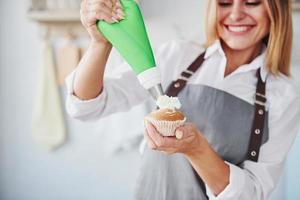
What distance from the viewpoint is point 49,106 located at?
124 cm

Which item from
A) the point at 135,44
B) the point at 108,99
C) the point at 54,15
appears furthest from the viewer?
the point at 54,15

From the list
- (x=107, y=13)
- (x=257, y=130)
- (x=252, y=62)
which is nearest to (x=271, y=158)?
(x=257, y=130)

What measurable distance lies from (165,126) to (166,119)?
0.4 inches

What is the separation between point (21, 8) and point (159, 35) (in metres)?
0.43

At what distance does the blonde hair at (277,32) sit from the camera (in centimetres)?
86

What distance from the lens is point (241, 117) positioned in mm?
877

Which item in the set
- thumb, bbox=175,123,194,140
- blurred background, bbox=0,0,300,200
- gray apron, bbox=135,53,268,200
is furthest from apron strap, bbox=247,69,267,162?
blurred background, bbox=0,0,300,200

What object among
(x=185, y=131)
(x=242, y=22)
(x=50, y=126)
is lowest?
(x=50, y=126)

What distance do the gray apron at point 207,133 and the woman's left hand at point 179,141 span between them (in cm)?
19

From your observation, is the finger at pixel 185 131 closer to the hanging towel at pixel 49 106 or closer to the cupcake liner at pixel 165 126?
the cupcake liner at pixel 165 126

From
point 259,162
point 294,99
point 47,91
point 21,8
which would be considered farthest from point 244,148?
point 21,8

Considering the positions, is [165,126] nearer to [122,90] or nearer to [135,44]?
[135,44]

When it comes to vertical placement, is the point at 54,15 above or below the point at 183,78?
above

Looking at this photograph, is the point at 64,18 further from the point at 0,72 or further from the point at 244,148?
the point at 244,148
